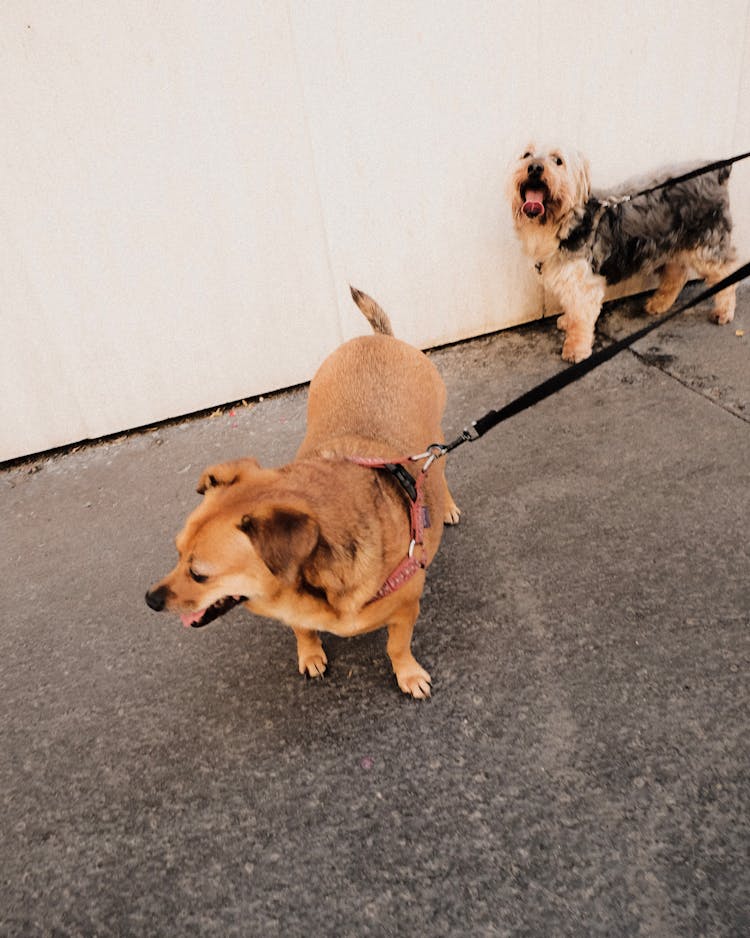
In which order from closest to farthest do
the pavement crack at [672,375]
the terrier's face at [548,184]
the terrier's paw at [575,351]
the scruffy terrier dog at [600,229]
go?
the pavement crack at [672,375], the terrier's face at [548,184], the scruffy terrier dog at [600,229], the terrier's paw at [575,351]

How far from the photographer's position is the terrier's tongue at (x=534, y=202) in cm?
366

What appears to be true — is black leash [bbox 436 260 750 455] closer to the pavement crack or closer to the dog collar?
the dog collar

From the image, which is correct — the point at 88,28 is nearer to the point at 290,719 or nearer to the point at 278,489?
the point at 278,489

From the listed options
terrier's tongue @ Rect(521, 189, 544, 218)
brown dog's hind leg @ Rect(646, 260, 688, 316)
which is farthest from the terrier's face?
brown dog's hind leg @ Rect(646, 260, 688, 316)

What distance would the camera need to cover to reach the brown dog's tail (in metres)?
2.87

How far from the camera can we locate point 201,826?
1.89m

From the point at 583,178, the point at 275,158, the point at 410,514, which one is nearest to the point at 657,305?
the point at 583,178

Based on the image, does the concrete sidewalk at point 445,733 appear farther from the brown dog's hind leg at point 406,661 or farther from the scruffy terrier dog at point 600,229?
the scruffy terrier dog at point 600,229

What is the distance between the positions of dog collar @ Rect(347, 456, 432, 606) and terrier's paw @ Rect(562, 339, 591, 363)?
261 cm

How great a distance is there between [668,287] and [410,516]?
365 centimetres

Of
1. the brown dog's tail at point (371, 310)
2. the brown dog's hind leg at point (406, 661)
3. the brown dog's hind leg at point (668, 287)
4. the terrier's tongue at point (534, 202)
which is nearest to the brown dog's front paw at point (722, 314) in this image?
the brown dog's hind leg at point (668, 287)

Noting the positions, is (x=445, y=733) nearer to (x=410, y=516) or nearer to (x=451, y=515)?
(x=410, y=516)

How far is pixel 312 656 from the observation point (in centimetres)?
229

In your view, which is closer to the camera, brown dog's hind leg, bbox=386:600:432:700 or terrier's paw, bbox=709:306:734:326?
brown dog's hind leg, bbox=386:600:432:700
